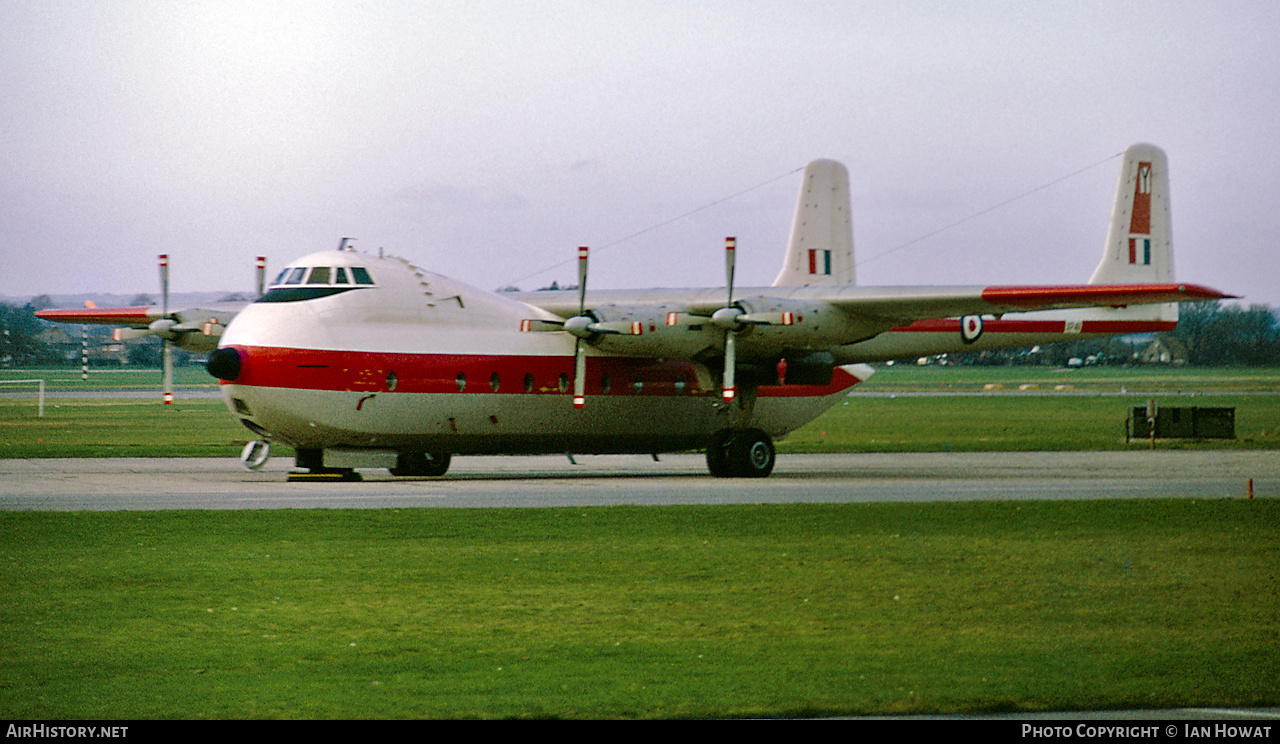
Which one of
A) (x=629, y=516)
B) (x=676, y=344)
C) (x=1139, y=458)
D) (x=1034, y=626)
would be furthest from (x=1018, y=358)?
(x=1034, y=626)

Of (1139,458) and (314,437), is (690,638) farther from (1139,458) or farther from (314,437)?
(1139,458)

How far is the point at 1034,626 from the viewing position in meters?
10.8

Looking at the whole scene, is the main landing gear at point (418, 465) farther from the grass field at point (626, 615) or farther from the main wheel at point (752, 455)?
the grass field at point (626, 615)

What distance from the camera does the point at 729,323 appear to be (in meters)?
26.1

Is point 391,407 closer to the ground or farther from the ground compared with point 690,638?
farther from the ground

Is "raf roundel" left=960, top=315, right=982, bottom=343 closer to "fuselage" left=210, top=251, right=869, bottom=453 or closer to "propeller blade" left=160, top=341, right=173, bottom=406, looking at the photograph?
"fuselage" left=210, top=251, right=869, bottom=453

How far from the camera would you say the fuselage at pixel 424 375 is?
23516 millimetres

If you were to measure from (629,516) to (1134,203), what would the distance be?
1894cm

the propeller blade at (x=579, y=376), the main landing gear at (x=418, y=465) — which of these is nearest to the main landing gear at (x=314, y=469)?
the main landing gear at (x=418, y=465)

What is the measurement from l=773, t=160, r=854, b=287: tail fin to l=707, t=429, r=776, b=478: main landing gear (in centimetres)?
581

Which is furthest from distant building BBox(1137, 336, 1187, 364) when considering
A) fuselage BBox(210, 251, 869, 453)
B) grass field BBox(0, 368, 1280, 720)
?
grass field BBox(0, 368, 1280, 720)

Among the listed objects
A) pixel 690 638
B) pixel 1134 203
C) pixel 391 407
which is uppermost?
pixel 1134 203

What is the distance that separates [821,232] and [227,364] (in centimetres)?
1567
